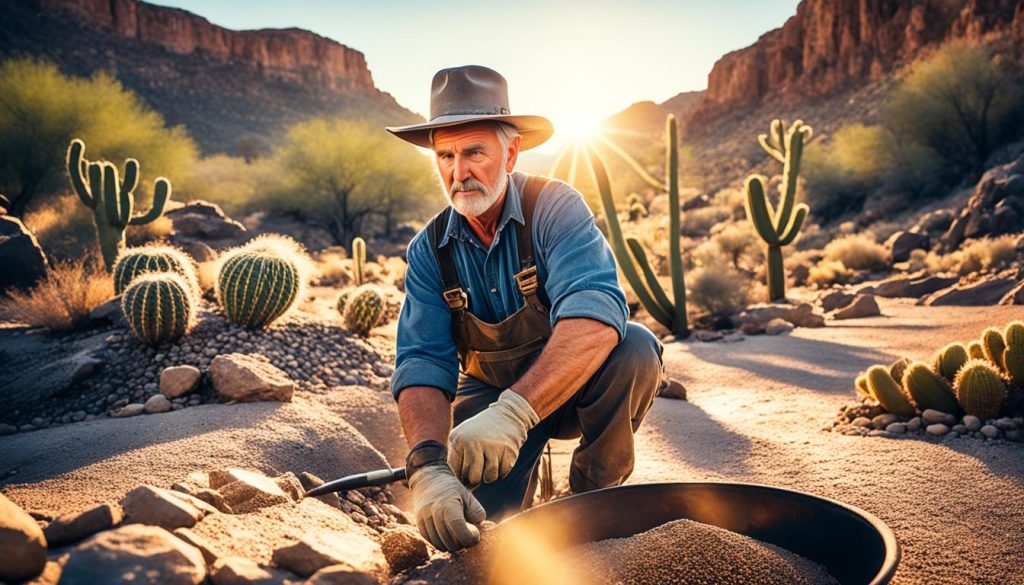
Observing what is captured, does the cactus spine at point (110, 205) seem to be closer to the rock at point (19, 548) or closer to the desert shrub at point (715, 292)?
the rock at point (19, 548)

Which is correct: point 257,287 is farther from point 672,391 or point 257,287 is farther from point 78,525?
point 78,525

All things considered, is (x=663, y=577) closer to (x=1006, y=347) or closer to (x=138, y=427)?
(x=1006, y=347)

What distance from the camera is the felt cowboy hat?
9.82 ft

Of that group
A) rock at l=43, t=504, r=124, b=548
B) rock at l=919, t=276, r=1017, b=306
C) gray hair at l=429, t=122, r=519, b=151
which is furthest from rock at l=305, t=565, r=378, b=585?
rock at l=919, t=276, r=1017, b=306

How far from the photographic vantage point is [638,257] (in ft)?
32.4

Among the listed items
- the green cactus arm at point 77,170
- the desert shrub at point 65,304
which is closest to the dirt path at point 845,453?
the desert shrub at point 65,304

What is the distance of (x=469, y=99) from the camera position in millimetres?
3006

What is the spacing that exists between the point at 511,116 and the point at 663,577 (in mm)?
2005

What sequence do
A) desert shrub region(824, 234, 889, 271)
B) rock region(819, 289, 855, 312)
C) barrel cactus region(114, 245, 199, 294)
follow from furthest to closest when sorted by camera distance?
1. desert shrub region(824, 234, 889, 271)
2. rock region(819, 289, 855, 312)
3. barrel cactus region(114, 245, 199, 294)

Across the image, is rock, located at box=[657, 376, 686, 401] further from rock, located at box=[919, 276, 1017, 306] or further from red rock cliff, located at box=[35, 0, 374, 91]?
red rock cliff, located at box=[35, 0, 374, 91]

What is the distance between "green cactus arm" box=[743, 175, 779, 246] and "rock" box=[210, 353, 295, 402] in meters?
9.42

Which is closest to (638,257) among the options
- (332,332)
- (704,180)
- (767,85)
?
(332,332)

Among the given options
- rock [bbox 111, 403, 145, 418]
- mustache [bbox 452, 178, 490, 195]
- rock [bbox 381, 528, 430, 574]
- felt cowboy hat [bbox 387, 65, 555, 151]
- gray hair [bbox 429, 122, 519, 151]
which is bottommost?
rock [bbox 111, 403, 145, 418]

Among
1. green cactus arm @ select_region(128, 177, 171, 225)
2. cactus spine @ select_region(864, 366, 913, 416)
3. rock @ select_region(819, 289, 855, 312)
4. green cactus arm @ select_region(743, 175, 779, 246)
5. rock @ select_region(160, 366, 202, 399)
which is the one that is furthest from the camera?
green cactus arm @ select_region(128, 177, 171, 225)
